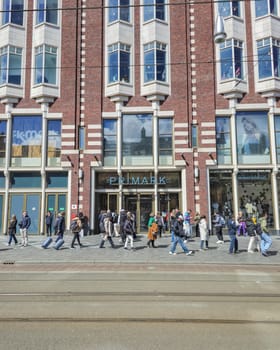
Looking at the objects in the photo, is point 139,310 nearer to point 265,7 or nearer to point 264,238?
point 264,238

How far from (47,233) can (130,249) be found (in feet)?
24.3

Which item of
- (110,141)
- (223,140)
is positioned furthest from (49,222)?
(223,140)

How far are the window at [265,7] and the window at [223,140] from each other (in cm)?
780

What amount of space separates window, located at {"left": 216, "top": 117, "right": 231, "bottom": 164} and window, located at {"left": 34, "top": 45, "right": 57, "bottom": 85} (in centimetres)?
→ 1176

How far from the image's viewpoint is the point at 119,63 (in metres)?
21.6

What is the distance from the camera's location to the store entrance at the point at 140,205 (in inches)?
824

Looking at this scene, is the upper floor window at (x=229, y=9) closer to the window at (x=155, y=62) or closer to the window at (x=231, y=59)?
the window at (x=231, y=59)

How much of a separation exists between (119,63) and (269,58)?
1011 cm

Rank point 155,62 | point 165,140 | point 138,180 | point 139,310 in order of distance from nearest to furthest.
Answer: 1. point 139,310
2. point 138,180
3. point 165,140
4. point 155,62

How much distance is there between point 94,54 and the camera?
21891 millimetres

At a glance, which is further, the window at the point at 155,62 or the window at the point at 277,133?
the window at the point at 155,62

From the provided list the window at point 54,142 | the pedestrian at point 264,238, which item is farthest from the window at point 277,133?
the window at point 54,142

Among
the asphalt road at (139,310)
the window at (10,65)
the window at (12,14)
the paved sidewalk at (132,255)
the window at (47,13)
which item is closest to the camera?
the asphalt road at (139,310)

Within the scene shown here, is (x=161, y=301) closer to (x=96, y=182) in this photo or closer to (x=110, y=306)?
(x=110, y=306)
